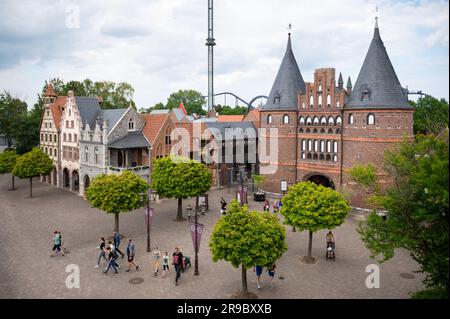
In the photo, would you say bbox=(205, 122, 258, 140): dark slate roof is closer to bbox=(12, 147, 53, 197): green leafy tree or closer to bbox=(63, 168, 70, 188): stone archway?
bbox=(63, 168, 70, 188): stone archway

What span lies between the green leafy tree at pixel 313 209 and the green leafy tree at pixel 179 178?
10.7m

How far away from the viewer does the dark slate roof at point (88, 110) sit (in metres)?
50.1

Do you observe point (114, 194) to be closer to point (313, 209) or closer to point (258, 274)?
point (258, 274)

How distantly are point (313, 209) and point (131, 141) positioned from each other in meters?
26.9

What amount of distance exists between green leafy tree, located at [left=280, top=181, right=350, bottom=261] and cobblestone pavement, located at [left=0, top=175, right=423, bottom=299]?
268 cm

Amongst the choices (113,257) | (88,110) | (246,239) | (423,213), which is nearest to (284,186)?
(88,110)

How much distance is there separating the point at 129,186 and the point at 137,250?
5.09m

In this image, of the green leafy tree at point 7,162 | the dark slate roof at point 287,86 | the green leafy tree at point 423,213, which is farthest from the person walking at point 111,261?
the green leafy tree at point 7,162

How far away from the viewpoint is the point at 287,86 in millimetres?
46594

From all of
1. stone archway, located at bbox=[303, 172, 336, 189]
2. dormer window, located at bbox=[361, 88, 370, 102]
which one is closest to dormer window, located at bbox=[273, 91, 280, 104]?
stone archway, located at bbox=[303, 172, 336, 189]

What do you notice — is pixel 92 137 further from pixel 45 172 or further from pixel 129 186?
pixel 129 186

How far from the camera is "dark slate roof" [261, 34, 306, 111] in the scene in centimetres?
4616
